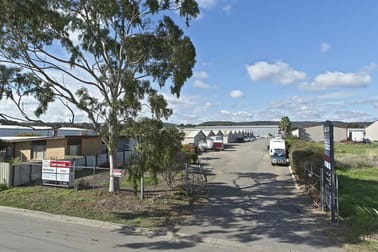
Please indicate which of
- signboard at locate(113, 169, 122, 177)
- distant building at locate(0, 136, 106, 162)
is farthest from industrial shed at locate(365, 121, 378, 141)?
signboard at locate(113, 169, 122, 177)

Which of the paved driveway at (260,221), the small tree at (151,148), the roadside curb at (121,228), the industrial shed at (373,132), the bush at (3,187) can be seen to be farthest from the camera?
the industrial shed at (373,132)

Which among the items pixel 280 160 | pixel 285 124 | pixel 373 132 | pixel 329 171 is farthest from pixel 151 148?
pixel 373 132

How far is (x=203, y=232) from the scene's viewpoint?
12156mm

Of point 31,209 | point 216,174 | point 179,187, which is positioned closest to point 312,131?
point 216,174

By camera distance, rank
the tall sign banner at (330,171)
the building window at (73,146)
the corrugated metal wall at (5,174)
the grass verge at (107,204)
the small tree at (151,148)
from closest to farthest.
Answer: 1. the tall sign banner at (330,171)
2. the grass verge at (107,204)
3. the small tree at (151,148)
4. the corrugated metal wall at (5,174)
5. the building window at (73,146)

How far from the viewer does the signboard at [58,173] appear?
793 inches

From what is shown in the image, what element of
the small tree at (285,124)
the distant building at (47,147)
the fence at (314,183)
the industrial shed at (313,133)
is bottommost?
the fence at (314,183)

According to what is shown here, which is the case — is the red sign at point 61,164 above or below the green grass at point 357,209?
above

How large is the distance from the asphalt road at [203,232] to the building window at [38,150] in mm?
17222

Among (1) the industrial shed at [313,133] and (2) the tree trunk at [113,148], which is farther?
(1) the industrial shed at [313,133]

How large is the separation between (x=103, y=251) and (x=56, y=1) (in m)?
11.5

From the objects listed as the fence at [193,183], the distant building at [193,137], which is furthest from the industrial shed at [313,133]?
the fence at [193,183]

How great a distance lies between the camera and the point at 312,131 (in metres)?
99.9

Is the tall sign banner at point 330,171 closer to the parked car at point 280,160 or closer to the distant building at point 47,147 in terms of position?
the parked car at point 280,160
